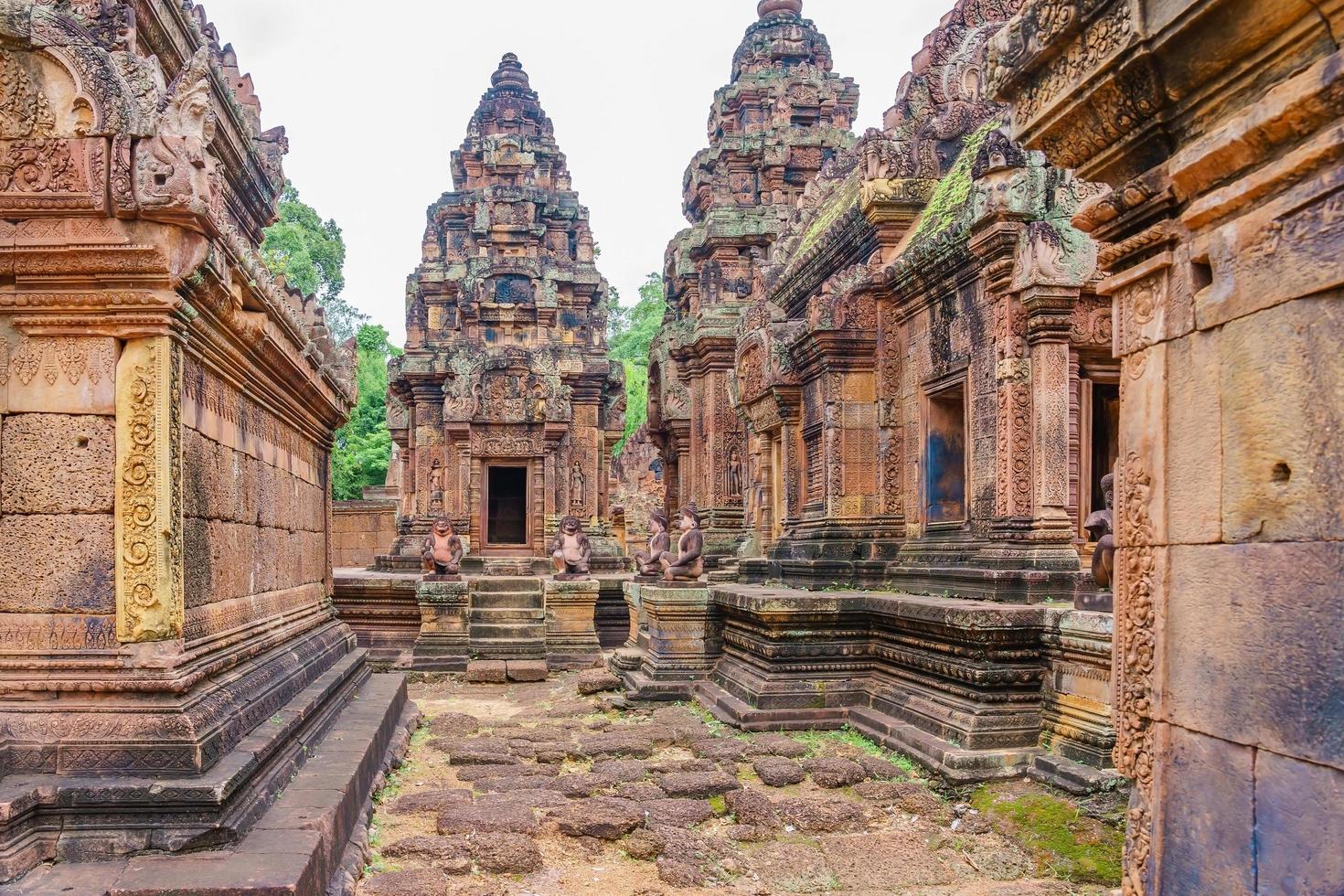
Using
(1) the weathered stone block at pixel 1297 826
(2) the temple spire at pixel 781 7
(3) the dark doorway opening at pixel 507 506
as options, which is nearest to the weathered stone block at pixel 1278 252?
(1) the weathered stone block at pixel 1297 826

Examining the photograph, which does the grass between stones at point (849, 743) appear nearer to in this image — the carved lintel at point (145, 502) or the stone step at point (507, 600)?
the carved lintel at point (145, 502)

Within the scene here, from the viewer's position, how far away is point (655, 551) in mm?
11062

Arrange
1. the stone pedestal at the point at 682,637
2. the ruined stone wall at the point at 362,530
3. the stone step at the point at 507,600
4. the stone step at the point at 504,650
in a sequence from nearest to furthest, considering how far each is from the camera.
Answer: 1. the stone pedestal at the point at 682,637
2. the stone step at the point at 504,650
3. the stone step at the point at 507,600
4. the ruined stone wall at the point at 362,530

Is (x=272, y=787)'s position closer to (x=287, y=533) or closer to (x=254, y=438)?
(x=254, y=438)

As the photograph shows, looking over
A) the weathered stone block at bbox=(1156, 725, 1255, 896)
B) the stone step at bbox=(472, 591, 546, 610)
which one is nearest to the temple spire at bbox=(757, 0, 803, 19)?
the stone step at bbox=(472, 591, 546, 610)

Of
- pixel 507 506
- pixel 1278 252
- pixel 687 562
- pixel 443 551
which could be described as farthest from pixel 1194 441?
pixel 507 506

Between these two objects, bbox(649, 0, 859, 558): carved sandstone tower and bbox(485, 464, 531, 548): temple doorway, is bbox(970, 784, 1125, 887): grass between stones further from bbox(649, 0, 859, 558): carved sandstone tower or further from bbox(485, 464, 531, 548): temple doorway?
bbox(485, 464, 531, 548): temple doorway

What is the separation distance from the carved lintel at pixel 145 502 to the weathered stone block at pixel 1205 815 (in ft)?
10.7

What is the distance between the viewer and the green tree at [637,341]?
45.6 m

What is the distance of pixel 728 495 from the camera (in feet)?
58.1

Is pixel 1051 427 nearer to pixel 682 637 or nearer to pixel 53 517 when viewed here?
pixel 682 637

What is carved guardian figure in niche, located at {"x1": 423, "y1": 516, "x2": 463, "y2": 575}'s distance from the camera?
13.1 meters

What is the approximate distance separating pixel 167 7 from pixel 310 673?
3.78 meters

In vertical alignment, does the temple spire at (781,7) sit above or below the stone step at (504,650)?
above
